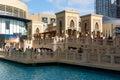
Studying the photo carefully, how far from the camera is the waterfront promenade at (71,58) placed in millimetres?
20141

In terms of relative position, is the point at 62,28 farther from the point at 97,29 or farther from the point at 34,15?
the point at 34,15

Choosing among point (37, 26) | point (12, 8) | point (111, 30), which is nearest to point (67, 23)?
point (37, 26)

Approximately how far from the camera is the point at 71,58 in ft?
82.6

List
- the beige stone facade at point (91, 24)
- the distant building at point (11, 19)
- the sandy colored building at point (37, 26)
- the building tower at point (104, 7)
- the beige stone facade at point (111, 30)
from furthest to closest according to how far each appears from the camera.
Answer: the building tower at point (104, 7), the distant building at point (11, 19), the sandy colored building at point (37, 26), the beige stone facade at point (111, 30), the beige stone facade at point (91, 24)

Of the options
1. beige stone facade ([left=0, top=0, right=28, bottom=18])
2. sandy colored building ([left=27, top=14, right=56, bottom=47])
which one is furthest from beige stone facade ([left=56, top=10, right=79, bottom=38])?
beige stone facade ([left=0, top=0, right=28, bottom=18])

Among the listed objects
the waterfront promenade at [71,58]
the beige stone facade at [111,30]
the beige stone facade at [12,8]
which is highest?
the beige stone facade at [12,8]

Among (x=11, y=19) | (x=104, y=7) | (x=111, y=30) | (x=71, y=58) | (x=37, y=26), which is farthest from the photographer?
(x=104, y=7)

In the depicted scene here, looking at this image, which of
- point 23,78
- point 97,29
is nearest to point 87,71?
point 23,78

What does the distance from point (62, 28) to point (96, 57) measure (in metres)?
16.6

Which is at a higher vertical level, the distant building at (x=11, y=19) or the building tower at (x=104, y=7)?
the building tower at (x=104, y=7)

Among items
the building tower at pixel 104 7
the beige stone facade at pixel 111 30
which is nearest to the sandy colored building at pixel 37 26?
the beige stone facade at pixel 111 30

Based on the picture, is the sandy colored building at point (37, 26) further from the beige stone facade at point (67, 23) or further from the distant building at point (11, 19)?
the distant building at point (11, 19)

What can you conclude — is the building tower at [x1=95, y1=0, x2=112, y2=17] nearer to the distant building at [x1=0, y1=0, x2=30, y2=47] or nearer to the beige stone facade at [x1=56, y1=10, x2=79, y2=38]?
the distant building at [x1=0, y1=0, x2=30, y2=47]

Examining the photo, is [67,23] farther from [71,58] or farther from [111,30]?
[111,30]
